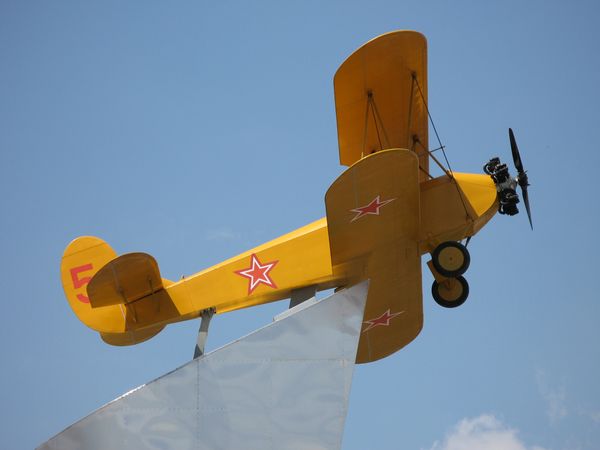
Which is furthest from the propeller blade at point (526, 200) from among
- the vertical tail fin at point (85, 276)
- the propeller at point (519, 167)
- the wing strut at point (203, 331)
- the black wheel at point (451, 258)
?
the vertical tail fin at point (85, 276)

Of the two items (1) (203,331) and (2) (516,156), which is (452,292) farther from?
(1) (203,331)

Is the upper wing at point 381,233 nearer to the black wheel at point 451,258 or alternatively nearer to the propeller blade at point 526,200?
the black wheel at point 451,258

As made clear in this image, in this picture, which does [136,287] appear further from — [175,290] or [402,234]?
[402,234]

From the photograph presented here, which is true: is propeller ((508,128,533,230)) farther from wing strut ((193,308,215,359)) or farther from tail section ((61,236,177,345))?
tail section ((61,236,177,345))

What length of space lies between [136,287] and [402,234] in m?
3.96

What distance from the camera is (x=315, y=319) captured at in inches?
357

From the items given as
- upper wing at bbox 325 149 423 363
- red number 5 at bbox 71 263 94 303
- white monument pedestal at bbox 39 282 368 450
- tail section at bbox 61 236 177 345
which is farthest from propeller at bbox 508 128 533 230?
red number 5 at bbox 71 263 94 303

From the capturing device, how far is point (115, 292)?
10.4 m

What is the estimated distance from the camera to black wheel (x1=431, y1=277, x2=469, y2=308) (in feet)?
36.3

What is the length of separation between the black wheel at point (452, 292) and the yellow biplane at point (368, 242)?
0.02 metres

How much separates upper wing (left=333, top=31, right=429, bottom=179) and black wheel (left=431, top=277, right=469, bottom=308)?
6.07 feet

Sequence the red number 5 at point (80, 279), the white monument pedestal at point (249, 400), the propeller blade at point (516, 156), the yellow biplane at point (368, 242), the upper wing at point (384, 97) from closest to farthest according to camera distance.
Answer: the white monument pedestal at point (249, 400) < the yellow biplane at point (368, 242) < the upper wing at point (384, 97) < the propeller blade at point (516, 156) < the red number 5 at point (80, 279)

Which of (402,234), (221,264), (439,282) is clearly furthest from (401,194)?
(221,264)

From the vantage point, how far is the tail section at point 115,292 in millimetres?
10188
